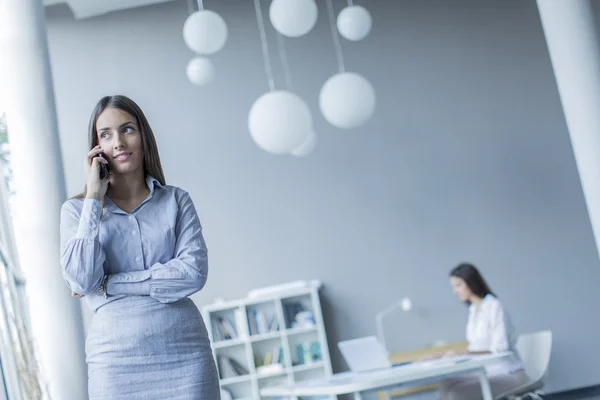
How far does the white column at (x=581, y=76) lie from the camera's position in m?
5.79

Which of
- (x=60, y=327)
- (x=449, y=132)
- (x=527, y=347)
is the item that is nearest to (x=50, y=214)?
(x=60, y=327)

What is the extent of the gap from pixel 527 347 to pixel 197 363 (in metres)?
4.15

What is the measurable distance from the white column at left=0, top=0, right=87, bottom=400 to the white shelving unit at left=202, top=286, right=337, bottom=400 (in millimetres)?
3938

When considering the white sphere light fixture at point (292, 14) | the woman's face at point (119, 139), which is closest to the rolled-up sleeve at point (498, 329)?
the white sphere light fixture at point (292, 14)

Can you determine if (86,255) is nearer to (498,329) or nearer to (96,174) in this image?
(96,174)

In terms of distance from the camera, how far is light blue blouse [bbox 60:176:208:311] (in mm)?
1994

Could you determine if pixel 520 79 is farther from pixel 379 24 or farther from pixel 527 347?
pixel 527 347

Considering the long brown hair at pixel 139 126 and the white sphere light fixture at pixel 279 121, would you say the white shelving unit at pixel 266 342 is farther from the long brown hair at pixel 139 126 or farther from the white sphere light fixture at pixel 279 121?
the long brown hair at pixel 139 126

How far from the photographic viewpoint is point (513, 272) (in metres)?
7.58

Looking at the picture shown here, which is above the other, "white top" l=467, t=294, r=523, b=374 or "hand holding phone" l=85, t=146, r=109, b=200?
"hand holding phone" l=85, t=146, r=109, b=200

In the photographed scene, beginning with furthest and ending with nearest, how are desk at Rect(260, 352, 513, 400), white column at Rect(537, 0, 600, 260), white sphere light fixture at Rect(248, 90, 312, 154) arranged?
white column at Rect(537, 0, 600, 260) → white sphere light fixture at Rect(248, 90, 312, 154) → desk at Rect(260, 352, 513, 400)

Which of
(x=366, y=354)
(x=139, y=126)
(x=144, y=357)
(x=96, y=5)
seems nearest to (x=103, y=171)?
(x=139, y=126)

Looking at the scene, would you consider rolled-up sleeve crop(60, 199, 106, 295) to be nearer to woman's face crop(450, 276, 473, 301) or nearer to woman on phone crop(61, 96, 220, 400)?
woman on phone crop(61, 96, 220, 400)

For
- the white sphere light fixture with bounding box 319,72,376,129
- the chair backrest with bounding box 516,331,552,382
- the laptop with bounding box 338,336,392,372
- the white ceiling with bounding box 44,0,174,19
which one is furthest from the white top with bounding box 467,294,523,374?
the white ceiling with bounding box 44,0,174,19
